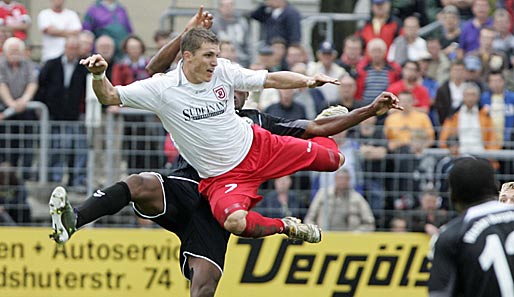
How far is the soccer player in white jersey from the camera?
9203 mm

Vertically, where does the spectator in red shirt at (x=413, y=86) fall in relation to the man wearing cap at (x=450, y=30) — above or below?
below

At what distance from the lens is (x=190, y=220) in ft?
32.0

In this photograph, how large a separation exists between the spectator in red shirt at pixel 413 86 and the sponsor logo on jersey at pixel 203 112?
18.5 ft

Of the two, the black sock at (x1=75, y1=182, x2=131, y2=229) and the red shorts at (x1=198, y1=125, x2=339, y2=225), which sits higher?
the red shorts at (x1=198, y1=125, x2=339, y2=225)

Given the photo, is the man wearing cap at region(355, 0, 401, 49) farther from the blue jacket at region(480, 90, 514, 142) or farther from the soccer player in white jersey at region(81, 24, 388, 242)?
the soccer player in white jersey at region(81, 24, 388, 242)

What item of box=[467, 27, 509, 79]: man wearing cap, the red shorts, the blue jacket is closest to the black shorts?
the red shorts

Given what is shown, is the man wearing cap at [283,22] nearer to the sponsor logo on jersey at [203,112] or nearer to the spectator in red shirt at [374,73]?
the spectator in red shirt at [374,73]

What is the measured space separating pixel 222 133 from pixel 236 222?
2.45ft

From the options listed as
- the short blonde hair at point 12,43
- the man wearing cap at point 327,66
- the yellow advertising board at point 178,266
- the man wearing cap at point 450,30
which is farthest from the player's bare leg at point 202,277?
the man wearing cap at point 450,30

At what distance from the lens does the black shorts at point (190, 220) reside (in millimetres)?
9617

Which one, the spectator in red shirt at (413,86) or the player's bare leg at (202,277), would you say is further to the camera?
the spectator in red shirt at (413,86)

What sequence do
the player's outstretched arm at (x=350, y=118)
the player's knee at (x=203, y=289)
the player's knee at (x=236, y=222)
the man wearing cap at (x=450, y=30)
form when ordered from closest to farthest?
the player's knee at (x=236, y=222), the player's outstretched arm at (x=350, y=118), the player's knee at (x=203, y=289), the man wearing cap at (x=450, y=30)

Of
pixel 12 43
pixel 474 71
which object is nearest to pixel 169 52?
pixel 12 43

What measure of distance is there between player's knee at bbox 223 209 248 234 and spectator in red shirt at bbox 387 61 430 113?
587 cm
